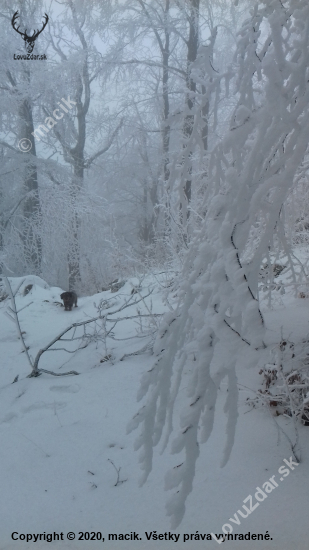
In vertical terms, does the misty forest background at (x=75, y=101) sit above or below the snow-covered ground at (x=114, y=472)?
above

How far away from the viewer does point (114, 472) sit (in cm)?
178

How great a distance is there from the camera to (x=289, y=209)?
2.44 meters

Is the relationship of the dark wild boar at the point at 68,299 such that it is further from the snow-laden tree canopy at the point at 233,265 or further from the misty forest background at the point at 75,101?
the snow-laden tree canopy at the point at 233,265

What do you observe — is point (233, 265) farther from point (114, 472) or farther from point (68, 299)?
point (68, 299)

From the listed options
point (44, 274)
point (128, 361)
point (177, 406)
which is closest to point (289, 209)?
point (177, 406)

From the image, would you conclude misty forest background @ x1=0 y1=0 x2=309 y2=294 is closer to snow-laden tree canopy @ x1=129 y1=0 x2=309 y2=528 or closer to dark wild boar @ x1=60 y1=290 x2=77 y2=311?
dark wild boar @ x1=60 y1=290 x2=77 y2=311

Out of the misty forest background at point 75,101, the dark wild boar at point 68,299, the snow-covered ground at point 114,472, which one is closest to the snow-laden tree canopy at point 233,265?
the snow-covered ground at point 114,472

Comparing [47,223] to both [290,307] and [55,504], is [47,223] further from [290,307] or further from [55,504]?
[55,504]

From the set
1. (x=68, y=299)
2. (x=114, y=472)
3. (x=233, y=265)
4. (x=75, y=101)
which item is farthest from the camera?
(x=75, y=101)

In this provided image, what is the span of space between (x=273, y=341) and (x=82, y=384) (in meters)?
1.38

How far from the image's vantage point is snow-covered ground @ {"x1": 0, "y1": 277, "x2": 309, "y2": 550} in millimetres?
1407

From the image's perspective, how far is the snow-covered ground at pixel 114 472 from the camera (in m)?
1.41

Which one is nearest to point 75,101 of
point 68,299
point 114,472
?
point 68,299

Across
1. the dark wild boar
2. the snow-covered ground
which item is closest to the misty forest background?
the dark wild boar
